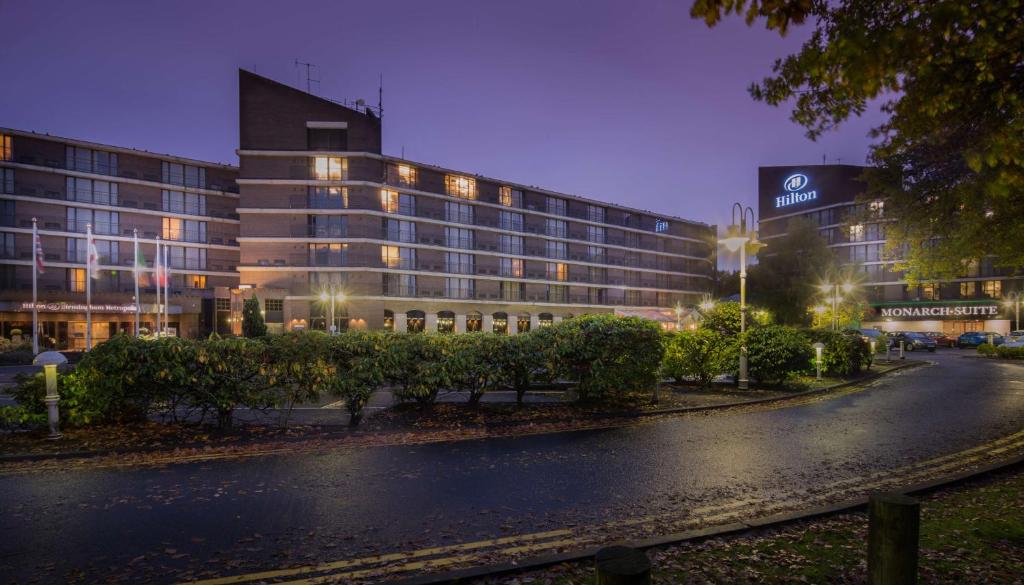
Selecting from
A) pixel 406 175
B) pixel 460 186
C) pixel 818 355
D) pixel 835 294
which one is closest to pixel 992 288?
pixel 835 294

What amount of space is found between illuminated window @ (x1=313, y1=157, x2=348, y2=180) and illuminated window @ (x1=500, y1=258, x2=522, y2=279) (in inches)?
819

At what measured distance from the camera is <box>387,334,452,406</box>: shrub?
9844 millimetres

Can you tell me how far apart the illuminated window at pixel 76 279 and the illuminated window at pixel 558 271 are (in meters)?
48.5

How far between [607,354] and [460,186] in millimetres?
50806

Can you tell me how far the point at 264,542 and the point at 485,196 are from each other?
58.2 meters

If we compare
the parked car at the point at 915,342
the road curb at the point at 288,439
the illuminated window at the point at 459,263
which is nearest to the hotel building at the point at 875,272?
the parked car at the point at 915,342

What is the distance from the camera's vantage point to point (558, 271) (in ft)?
221

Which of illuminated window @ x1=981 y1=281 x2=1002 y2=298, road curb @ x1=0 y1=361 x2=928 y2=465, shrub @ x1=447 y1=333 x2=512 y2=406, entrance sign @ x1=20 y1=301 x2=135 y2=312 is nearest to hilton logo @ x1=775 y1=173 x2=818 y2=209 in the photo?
illuminated window @ x1=981 y1=281 x2=1002 y2=298

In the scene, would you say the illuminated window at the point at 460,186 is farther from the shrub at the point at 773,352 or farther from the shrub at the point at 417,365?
the shrub at the point at 417,365

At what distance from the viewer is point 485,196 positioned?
2411 inches

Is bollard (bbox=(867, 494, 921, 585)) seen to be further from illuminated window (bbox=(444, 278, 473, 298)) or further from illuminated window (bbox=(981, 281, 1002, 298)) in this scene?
illuminated window (bbox=(981, 281, 1002, 298))

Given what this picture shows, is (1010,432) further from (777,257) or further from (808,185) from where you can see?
(808,185)

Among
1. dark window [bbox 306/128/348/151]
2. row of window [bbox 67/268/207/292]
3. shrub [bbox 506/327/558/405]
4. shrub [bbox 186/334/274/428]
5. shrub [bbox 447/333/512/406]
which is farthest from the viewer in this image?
dark window [bbox 306/128/348/151]

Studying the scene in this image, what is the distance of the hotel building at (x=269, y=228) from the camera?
46625 mm
